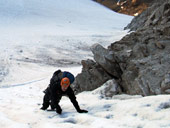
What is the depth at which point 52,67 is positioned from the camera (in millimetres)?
20109

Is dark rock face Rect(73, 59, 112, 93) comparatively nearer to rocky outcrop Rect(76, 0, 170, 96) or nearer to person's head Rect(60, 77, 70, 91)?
rocky outcrop Rect(76, 0, 170, 96)

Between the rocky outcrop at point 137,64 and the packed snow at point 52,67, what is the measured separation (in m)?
0.76

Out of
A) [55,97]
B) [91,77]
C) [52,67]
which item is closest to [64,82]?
[55,97]

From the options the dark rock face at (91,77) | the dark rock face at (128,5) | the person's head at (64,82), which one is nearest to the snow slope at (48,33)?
the dark rock face at (91,77)

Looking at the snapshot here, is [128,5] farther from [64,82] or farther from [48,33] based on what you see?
[64,82]

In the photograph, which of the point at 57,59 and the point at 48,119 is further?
the point at 57,59

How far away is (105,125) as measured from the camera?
473 cm

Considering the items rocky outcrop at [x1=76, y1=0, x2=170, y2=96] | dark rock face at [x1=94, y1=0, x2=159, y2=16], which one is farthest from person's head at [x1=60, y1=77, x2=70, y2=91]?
dark rock face at [x1=94, y1=0, x2=159, y2=16]

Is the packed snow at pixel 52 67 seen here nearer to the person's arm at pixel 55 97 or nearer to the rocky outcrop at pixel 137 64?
the person's arm at pixel 55 97

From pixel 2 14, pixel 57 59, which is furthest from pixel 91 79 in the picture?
pixel 2 14

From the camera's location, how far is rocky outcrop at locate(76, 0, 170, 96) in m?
7.51

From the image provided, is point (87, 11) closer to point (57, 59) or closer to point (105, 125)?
point (57, 59)

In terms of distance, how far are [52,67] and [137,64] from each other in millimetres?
12503

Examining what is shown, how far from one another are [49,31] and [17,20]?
766 centimetres
